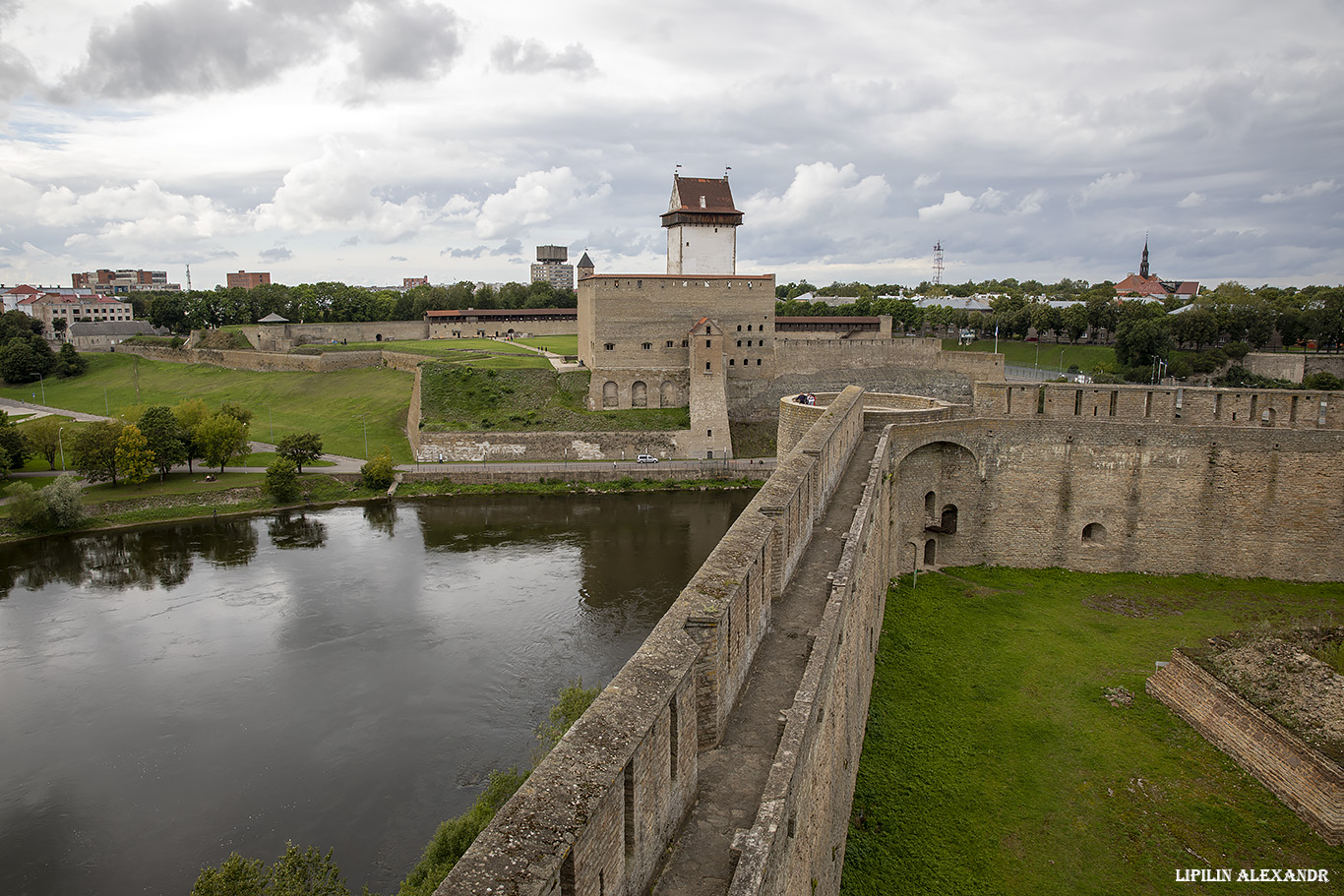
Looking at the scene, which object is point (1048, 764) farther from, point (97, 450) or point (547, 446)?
point (97, 450)

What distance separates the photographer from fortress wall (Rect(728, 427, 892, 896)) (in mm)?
5035

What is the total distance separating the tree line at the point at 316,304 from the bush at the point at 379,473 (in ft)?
122

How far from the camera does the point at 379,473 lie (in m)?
35.1

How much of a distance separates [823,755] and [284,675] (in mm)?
14771

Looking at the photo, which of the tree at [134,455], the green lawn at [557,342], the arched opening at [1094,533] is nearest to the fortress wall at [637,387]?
the green lawn at [557,342]

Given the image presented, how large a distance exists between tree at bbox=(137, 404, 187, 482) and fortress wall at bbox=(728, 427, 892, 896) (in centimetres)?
3194

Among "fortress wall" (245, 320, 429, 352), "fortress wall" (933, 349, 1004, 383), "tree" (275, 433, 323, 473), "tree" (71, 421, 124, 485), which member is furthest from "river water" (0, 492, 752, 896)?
"fortress wall" (245, 320, 429, 352)

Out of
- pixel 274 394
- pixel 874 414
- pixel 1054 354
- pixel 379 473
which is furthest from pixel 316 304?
pixel 874 414

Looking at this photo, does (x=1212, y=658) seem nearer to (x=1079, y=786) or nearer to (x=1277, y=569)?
(x=1079, y=786)

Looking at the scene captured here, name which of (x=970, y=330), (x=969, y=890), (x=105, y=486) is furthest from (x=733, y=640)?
(x=970, y=330)

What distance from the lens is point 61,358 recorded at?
5884cm

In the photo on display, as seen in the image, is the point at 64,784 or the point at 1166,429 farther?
the point at 1166,429

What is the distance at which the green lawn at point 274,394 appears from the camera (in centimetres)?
4328

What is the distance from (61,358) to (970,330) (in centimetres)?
6891
